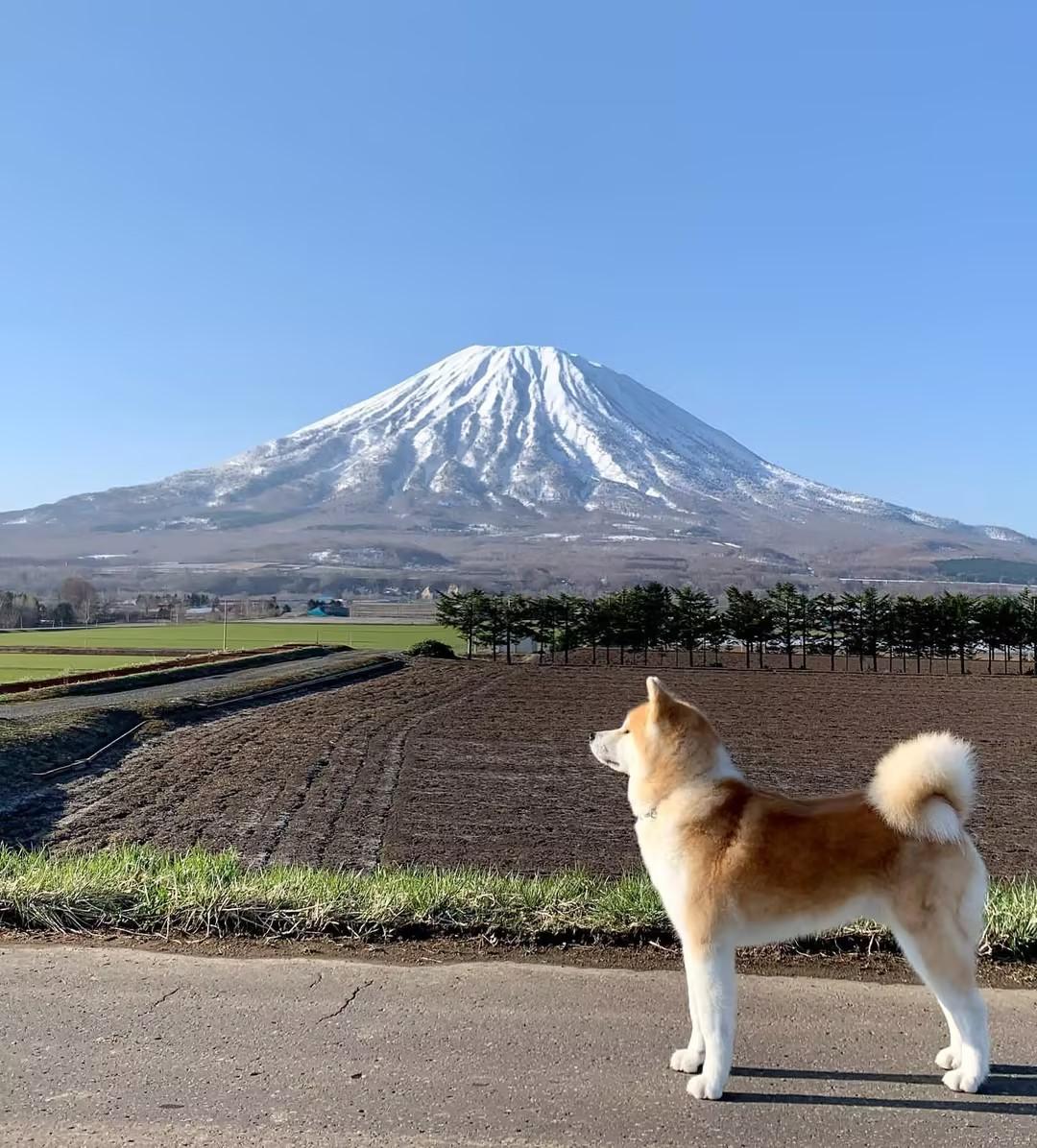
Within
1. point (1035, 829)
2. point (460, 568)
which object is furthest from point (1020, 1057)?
point (460, 568)

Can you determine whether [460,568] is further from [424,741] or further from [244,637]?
[424,741]

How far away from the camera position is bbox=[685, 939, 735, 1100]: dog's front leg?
341 centimetres

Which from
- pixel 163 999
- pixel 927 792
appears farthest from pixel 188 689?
pixel 927 792

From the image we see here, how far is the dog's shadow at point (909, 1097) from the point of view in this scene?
3.38 metres

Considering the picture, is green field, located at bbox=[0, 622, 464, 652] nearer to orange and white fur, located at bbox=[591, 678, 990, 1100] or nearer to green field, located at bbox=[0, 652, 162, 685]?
green field, located at bbox=[0, 652, 162, 685]

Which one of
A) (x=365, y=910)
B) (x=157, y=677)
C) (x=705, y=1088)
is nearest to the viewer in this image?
(x=705, y=1088)

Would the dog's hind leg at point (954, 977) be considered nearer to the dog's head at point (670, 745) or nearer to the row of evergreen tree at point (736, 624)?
the dog's head at point (670, 745)

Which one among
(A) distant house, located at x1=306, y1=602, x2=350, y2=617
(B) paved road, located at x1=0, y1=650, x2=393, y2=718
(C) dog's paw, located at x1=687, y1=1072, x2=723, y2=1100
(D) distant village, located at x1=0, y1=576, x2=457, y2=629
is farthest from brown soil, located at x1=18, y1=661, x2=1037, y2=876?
(A) distant house, located at x1=306, y1=602, x2=350, y2=617

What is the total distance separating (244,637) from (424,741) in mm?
46403

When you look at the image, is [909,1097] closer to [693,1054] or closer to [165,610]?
[693,1054]

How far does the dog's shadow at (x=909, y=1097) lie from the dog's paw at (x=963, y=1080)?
34 mm

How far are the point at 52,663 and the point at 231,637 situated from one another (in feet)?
76.9

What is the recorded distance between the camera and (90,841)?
11.2 meters

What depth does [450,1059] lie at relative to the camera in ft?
11.8
